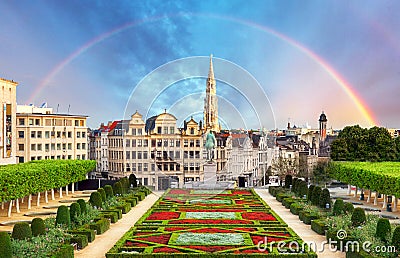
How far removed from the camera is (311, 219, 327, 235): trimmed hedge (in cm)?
3090

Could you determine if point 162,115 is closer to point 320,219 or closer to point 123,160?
point 123,160

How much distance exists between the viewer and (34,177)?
44.4 meters

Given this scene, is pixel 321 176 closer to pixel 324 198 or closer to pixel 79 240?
pixel 324 198

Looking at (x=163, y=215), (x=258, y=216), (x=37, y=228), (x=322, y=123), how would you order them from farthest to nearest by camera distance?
(x=322, y=123) → (x=163, y=215) → (x=258, y=216) → (x=37, y=228)

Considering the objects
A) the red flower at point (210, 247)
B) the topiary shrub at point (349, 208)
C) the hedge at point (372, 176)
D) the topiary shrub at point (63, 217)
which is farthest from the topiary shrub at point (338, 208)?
the topiary shrub at point (63, 217)

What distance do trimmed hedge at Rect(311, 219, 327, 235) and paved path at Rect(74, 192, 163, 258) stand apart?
39.5 feet

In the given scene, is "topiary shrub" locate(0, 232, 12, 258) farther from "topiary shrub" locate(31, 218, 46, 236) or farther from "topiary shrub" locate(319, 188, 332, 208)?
"topiary shrub" locate(319, 188, 332, 208)

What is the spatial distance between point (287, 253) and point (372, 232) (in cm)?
563

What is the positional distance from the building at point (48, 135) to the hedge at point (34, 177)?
25857 millimetres

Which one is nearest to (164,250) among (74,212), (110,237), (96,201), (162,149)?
(110,237)

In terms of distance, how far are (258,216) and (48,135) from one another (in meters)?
57.5

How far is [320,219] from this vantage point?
33781 mm

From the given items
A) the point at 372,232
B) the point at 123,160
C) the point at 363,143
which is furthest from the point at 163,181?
the point at 372,232

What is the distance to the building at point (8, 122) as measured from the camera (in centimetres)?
6994
